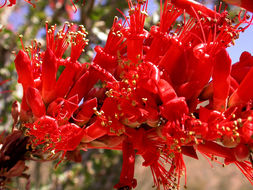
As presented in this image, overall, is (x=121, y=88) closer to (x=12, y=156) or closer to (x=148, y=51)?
(x=148, y=51)

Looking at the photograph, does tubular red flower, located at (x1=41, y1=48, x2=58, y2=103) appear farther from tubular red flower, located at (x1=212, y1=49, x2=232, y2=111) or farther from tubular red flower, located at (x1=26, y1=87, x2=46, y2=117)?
tubular red flower, located at (x1=212, y1=49, x2=232, y2=111)

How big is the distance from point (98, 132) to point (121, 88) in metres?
0.19

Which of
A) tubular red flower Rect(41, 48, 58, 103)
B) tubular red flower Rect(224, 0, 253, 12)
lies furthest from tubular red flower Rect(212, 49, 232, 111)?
tubular red flower Rect(41, 48, 58, 103)

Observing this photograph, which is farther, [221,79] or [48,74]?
[48,74]

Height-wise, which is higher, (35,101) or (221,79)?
(221,79)

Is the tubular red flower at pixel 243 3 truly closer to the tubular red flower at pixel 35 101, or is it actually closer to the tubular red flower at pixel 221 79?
the tubular red flower at pixel 221 79

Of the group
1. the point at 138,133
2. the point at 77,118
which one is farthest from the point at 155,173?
the point at 77,118

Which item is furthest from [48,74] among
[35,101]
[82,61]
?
[82,61]

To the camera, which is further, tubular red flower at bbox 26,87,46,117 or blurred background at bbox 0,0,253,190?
blurred background at bbox 0,0,253,190

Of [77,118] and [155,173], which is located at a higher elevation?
[77,118]

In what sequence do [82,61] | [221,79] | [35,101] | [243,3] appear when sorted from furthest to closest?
[82,61], [35,101], [221,79], [243,3]

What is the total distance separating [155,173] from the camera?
142 cm

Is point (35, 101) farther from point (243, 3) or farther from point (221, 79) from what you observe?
point (243, 3)

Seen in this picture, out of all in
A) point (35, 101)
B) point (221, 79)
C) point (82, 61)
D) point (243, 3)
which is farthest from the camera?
point (82, 61)
